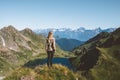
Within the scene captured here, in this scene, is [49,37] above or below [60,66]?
above

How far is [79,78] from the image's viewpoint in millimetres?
37438

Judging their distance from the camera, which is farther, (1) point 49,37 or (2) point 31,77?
(1) point 49,37

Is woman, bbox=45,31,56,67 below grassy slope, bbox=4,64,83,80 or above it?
above

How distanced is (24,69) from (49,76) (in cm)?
308

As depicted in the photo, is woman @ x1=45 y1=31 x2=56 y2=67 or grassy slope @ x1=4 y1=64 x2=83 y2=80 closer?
grassy slope @ x1=4 y1=64 x2=83 y2=80

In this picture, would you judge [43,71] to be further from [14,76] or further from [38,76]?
[14,76]

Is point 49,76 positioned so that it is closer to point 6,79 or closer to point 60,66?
point 60,66

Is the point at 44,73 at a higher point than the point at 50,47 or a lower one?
lower

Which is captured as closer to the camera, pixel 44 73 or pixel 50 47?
pixel 44 73

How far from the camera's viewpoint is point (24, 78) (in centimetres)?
3516

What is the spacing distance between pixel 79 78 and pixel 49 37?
20.5 ft

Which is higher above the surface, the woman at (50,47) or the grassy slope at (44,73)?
the woman at (50,47)

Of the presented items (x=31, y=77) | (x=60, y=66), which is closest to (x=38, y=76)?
(x=31, y=77)

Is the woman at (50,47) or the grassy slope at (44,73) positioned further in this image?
the woman at (50,47)
